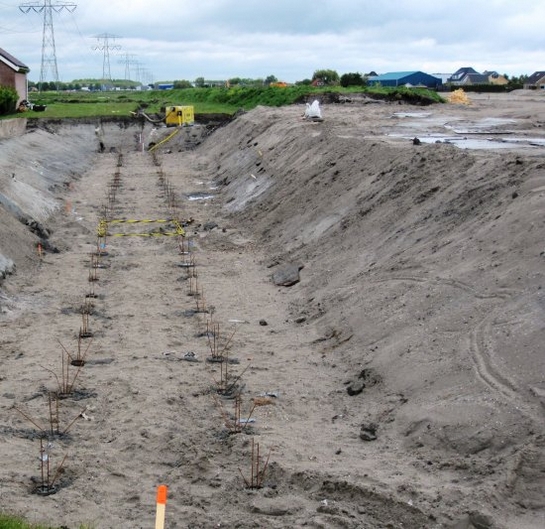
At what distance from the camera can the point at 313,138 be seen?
25.8 m

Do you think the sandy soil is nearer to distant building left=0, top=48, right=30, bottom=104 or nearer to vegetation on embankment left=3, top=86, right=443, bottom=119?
vegetation on embankment left=3, top=86, right=443, bottom=119

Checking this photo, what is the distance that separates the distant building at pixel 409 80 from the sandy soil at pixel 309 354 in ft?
237

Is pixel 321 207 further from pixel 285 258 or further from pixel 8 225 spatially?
pixel 8 225

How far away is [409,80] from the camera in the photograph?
93.6m

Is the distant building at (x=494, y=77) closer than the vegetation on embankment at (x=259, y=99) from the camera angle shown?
No

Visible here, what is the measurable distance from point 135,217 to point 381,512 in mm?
18349

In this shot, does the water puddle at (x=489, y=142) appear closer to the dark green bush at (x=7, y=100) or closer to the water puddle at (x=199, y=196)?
the water puddle at (x=199, y=196)

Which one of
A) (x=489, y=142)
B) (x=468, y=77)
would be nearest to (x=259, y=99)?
(x=489, y=142)

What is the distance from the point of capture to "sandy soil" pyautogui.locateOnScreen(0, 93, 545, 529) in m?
7.48

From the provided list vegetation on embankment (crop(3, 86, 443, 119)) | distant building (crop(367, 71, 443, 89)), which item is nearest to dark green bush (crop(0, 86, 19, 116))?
vegetation on embankment (crop(3, 86, 443, 119))

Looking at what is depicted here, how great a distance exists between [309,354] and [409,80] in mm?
86389

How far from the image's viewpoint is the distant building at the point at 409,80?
302ft

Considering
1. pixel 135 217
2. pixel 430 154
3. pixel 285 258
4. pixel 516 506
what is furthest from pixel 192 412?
pixel 135 217

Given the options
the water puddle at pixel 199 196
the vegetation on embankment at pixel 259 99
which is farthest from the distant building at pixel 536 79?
the water puddle at pixel 199 196
